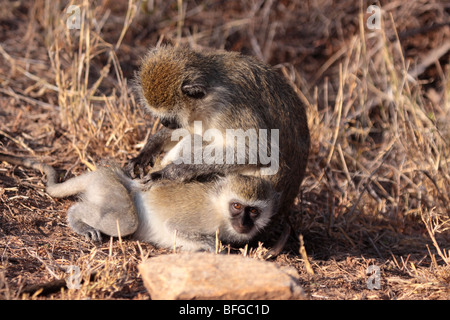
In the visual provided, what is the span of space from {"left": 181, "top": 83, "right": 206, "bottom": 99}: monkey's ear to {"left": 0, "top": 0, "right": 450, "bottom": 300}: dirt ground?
1.09 metres

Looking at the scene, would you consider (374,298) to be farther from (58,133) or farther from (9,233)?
(58,133)

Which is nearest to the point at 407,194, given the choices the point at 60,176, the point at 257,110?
the point at 257,110

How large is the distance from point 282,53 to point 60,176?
4.68 meters

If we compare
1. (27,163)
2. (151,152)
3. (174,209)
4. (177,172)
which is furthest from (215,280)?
(27,163)

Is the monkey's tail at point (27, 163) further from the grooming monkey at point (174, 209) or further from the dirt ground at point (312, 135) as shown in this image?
the grooming monkey at point (174, 209)

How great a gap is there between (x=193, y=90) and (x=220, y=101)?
237 mm

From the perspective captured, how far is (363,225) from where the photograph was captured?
16.6ft

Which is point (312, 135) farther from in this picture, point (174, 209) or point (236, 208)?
point (174, 209)

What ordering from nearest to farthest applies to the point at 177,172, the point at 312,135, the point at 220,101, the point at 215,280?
the point at 215,280
the point at 177,172
the point at 220,101
the point at 312,135

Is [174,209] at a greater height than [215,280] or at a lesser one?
greater

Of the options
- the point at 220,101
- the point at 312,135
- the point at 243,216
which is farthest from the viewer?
the point at 312,135

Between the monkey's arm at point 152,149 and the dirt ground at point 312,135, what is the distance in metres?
0.48

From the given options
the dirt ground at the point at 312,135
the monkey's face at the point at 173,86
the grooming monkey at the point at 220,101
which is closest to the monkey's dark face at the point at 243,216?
the dirt ground at the point at 312,135

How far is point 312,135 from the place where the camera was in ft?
18.8
